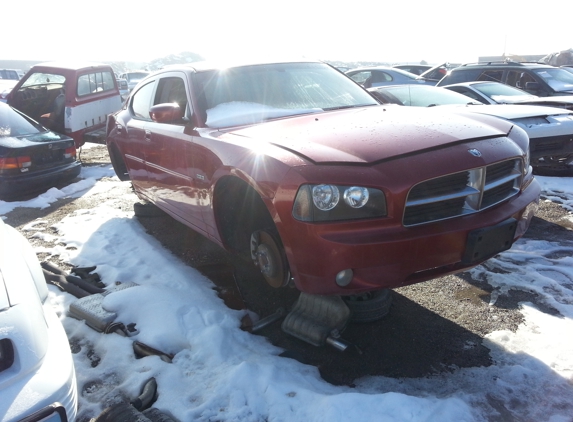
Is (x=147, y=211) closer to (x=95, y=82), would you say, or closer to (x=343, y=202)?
(x=343, y=202)

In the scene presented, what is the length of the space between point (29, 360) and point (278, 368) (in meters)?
1.29

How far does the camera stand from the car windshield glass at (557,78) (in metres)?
8.45

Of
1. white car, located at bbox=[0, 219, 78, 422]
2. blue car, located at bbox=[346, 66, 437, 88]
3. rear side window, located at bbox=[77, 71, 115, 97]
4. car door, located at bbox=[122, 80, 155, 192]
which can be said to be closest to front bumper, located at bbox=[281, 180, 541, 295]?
white car, located at bbox=[0, 219, 78, 422]

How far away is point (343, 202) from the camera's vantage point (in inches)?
95.7

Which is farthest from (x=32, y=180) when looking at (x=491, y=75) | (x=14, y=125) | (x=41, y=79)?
(x=491, y=75)

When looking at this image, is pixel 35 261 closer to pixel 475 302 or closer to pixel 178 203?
pixel 178 203

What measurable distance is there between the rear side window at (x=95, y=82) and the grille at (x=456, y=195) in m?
8.01

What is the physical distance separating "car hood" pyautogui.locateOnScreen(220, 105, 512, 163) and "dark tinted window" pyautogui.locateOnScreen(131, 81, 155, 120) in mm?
1887

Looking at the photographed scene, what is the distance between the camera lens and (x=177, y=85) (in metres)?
4.29

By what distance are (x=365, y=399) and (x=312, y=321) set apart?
68 centimetres

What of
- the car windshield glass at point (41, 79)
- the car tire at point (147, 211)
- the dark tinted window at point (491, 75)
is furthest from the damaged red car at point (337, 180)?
the car windshield glass at point (41, 79)

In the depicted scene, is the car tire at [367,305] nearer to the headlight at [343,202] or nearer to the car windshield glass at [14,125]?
the headlight at [343,202]

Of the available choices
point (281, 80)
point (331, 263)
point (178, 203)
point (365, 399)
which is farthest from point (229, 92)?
point (365, 399)

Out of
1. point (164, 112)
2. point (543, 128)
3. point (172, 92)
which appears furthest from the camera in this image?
point (543, 128)
